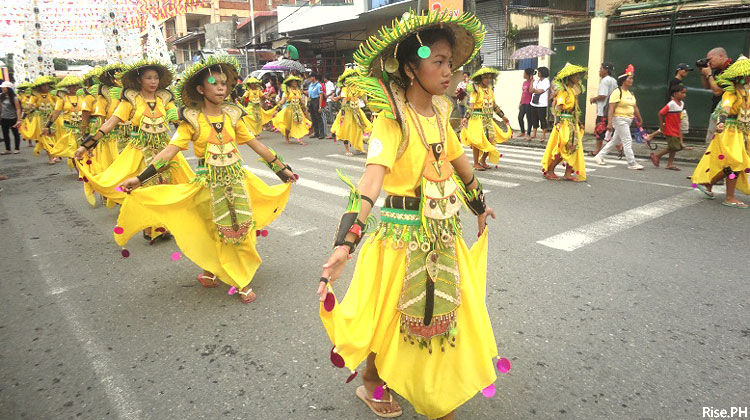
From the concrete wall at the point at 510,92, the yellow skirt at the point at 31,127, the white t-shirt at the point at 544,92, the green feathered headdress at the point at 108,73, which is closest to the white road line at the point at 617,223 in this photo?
the green feathered headdress at the point at 108,73

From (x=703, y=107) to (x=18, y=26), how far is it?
23.5 metres

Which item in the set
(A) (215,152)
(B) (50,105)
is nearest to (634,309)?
(A) (215,152)

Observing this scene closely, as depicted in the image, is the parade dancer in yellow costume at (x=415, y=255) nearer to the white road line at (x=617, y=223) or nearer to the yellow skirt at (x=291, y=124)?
the white road line at (x=617, y=223)

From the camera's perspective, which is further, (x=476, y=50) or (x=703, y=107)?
(x=703, y=107)

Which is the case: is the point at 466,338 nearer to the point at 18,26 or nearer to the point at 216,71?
the point at 216,71

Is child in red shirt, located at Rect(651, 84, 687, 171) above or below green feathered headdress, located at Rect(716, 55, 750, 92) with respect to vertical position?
below

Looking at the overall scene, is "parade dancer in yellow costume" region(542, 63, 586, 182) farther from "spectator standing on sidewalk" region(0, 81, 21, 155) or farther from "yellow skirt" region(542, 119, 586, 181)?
"spectator standing on sidewalk" region(0, 81, 21, 155)

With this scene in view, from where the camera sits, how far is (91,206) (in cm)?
805

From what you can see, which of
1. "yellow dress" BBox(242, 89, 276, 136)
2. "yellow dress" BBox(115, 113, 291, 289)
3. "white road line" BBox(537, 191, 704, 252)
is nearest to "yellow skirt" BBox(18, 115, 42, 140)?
"yellow dress" BBox(242, 89, 276, 136)

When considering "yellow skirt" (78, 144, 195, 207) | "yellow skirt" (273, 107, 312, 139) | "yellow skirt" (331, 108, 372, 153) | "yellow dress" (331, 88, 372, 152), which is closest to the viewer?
"yellow skirt" (78, 144, 195, 207)

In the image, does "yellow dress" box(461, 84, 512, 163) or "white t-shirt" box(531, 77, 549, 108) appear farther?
"white t-shirt" box(531, 77, 549, 108)

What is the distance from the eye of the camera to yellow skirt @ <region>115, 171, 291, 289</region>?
4270 millimetres

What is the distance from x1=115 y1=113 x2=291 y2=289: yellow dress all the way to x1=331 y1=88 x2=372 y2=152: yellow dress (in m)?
8.12

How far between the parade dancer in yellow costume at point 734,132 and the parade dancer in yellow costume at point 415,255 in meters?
5.61
